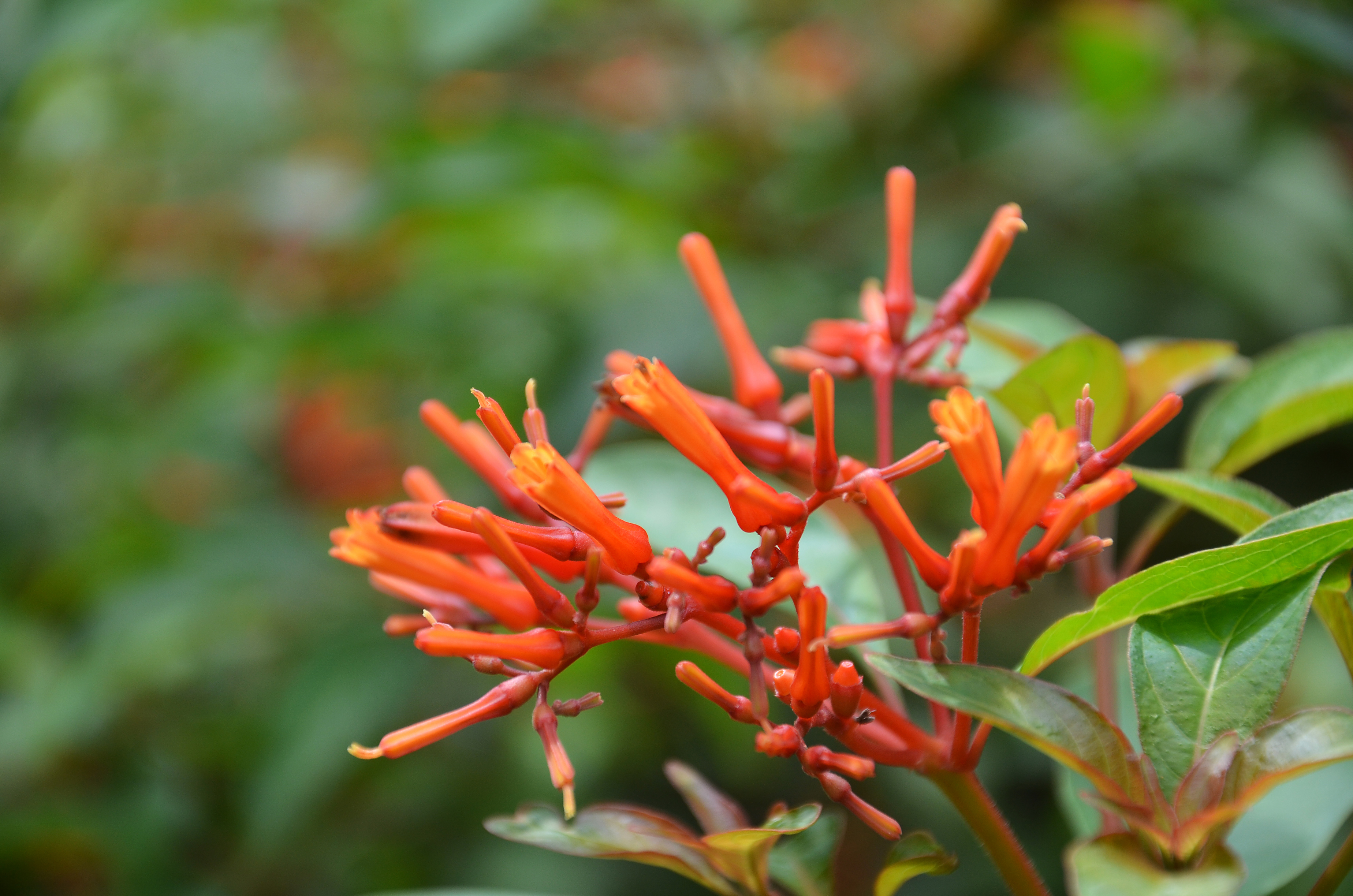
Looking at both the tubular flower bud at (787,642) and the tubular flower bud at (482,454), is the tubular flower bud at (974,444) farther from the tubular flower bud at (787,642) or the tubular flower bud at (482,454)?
the tubular flower bud at (482,454)

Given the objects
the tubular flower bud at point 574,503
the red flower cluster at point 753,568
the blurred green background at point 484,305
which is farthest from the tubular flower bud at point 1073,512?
the blurred green background at point 484,305

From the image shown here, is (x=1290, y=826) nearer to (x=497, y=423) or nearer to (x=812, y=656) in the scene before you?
(x=812, y=656)

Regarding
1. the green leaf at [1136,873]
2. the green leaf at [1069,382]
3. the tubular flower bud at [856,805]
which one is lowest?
the green leaf at [1136,873]

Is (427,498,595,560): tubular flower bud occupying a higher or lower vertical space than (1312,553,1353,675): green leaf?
higher

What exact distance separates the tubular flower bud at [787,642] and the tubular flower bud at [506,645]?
124mm

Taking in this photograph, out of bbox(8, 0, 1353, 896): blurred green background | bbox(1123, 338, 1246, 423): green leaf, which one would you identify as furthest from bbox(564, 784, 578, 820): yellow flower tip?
bbox(8, 0, 1353, 896): blurred green background

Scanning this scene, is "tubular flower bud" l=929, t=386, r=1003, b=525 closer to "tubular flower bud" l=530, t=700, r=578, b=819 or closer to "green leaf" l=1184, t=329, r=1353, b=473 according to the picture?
"tubular flower bud" l=530, t=700, r=578, b=819

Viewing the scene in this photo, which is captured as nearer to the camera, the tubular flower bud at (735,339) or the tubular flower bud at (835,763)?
the tubular flower bud at (835,763)

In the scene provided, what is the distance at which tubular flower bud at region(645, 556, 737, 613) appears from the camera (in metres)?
0.61

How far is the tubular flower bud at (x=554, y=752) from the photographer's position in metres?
0.62

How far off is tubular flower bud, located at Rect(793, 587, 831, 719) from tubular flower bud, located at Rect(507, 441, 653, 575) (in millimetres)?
105

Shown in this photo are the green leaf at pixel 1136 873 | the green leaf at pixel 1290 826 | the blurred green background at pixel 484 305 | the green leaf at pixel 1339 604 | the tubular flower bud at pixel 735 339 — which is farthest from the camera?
the blurred green background at pixel 484 305

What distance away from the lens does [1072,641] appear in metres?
0.64

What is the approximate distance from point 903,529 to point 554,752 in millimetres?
237
